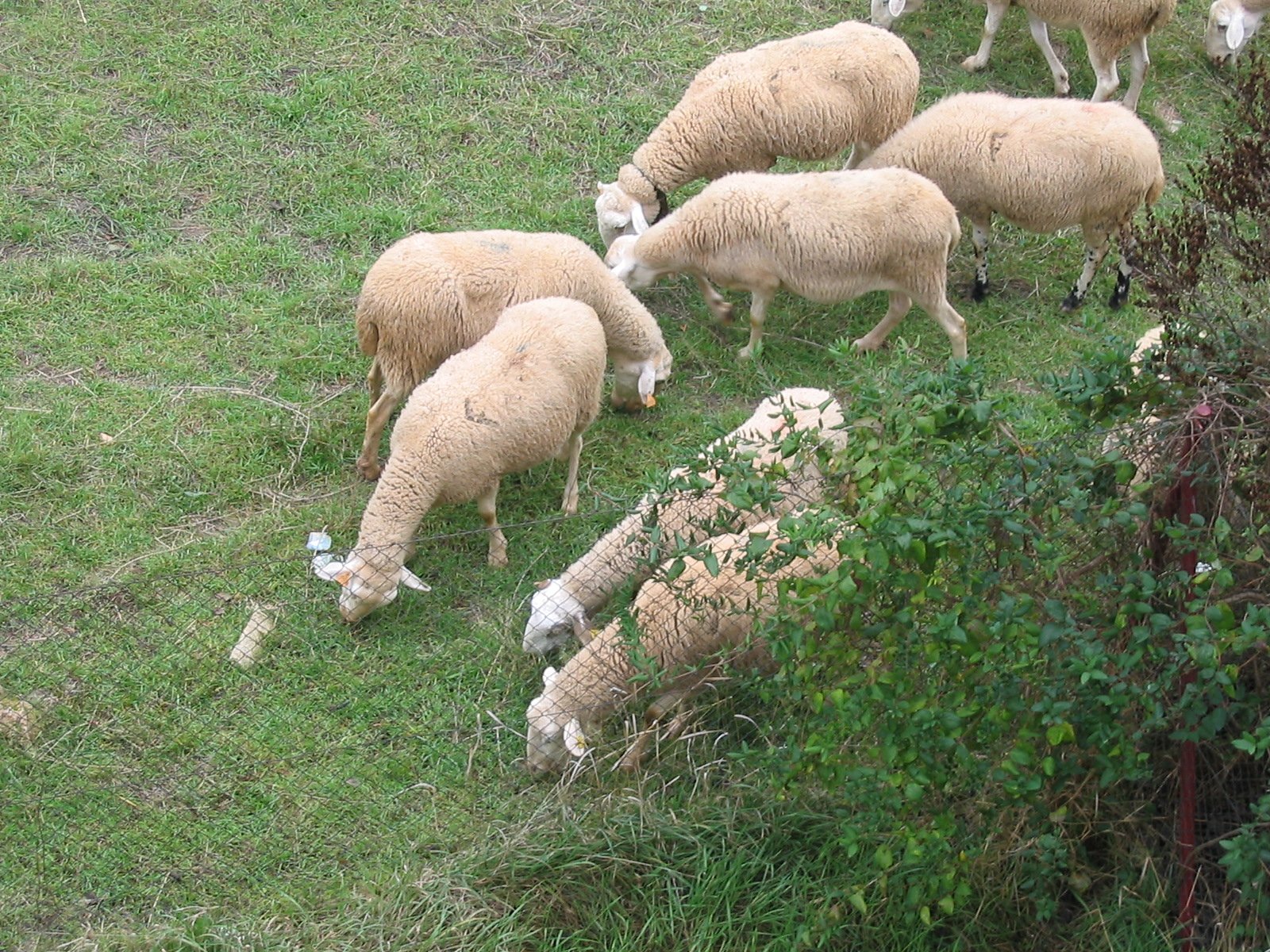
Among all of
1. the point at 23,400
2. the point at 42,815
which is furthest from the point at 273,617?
the point at 23,400

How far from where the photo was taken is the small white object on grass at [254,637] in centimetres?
532

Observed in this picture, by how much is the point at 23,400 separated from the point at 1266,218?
5.67m

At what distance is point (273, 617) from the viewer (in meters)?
5.55

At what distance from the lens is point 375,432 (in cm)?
632

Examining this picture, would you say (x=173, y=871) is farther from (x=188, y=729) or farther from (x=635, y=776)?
(x=635, y=776)

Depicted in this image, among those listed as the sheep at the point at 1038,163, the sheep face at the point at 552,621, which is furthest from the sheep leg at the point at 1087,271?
the sheep face at the point at 552,621

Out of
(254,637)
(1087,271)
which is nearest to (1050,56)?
(1087,271)

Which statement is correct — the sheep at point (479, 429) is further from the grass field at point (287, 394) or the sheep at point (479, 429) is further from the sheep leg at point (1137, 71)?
the sheep leg at point (1137, 71)

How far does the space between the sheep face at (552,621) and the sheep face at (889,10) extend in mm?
5933

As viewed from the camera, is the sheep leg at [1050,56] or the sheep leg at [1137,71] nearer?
the sheep leg at [1137,71]

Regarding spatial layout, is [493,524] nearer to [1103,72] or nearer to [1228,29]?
[1103,72]

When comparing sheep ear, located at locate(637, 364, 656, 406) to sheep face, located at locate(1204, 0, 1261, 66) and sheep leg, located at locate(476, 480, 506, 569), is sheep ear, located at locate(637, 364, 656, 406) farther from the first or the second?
sheep face, located at locate(1204, 0, 1261, 66)

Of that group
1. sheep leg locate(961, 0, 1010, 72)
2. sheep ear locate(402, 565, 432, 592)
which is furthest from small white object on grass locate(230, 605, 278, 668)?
sheep leg locate(961, 0, 1010, 72)

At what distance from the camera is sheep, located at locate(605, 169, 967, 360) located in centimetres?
672
